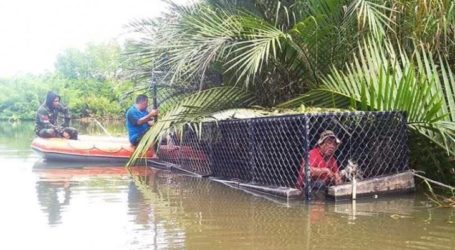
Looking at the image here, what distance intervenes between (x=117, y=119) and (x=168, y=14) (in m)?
32.3

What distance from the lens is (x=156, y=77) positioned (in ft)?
34.6

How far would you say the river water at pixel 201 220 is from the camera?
490 cm

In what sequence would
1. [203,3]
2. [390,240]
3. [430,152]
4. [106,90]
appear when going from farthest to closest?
[106,90] < [203,3] < [430,152] < [390,240]

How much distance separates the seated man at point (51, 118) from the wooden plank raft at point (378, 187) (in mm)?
8332

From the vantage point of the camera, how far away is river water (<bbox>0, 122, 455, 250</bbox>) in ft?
16.1

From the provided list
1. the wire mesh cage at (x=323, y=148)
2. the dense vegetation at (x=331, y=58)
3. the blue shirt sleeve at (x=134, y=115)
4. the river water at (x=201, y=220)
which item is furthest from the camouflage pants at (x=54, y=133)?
the wire mesh cage at (x=323, y=148)

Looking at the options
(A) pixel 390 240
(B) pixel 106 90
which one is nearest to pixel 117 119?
(B) pixel 106 90

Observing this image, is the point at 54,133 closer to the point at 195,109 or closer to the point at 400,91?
the point at 195,109

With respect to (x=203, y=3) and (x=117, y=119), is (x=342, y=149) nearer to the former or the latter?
(x=203, y=3)

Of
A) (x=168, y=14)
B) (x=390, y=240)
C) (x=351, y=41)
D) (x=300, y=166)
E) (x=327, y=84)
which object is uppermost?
(x=168, y=14)

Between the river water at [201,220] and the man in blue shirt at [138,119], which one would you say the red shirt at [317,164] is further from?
the man in blue shirt at [138,119]

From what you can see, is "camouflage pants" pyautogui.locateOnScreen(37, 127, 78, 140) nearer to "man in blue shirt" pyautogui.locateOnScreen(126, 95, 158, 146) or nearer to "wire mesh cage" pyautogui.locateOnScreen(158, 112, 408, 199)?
"man in blue shirt" pyautogui.locateOnScreen(126, 95, 158, 146)

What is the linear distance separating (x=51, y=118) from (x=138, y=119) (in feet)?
11.2

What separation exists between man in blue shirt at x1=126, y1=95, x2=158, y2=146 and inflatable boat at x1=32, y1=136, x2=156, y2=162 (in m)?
0.42
